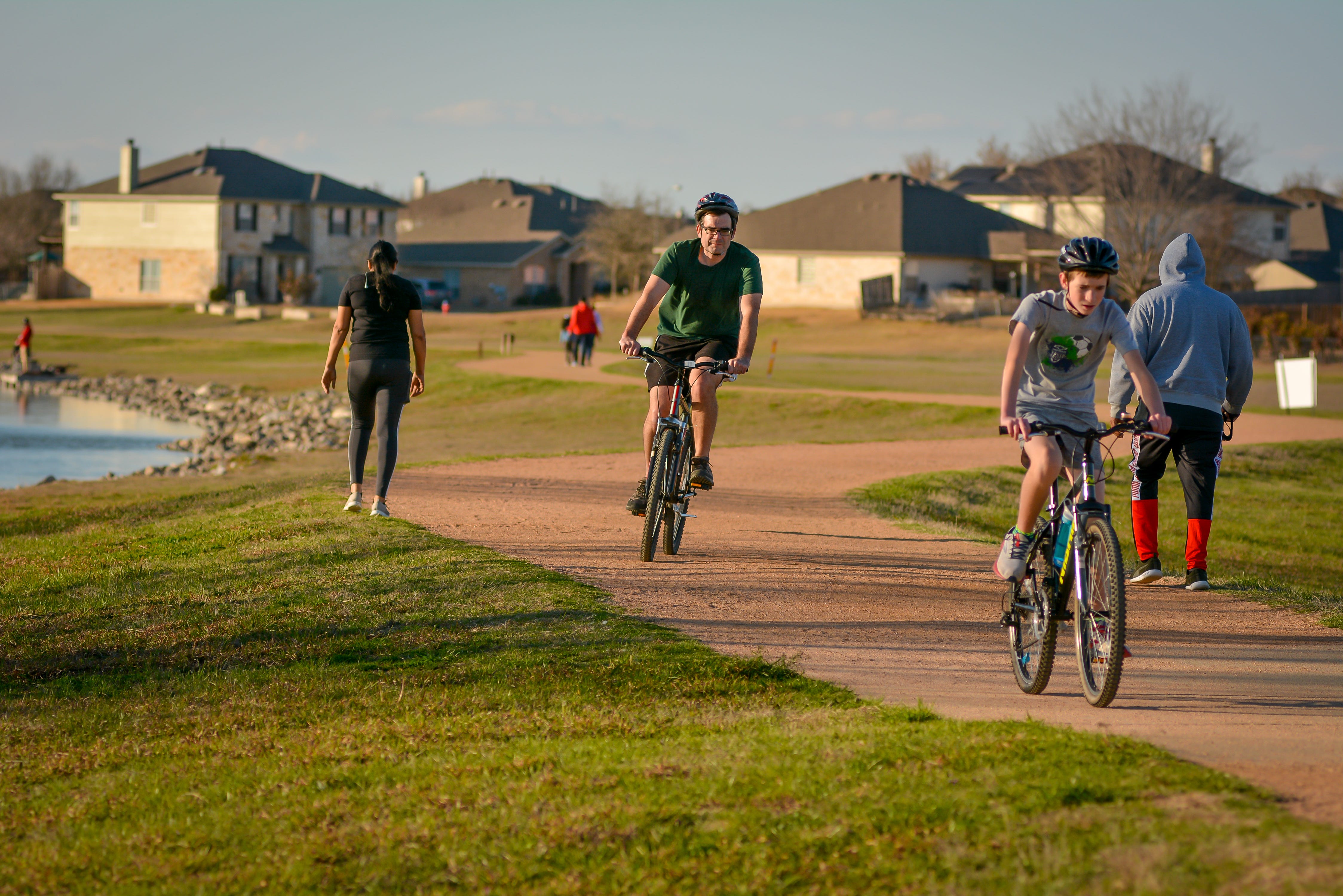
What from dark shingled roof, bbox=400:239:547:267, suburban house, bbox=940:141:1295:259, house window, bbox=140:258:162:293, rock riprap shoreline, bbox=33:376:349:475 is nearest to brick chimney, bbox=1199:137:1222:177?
suburban house, bbox=940:141:1295:259

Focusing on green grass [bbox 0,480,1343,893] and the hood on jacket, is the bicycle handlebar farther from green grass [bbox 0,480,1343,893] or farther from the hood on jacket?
the hood on jacket

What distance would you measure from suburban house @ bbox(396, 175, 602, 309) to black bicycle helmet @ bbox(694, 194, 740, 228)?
6780cm

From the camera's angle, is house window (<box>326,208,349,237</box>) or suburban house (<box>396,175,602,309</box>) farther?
suburban house (<box>396,175,602,309</box>)

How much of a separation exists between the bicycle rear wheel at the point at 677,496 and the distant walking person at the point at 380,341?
7.13 ft

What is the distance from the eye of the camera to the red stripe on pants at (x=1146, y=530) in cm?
885

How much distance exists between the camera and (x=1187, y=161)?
50.2 meters

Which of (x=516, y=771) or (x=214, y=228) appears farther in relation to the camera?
(x=214, y=228)

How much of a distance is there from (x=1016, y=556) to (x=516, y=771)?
8.27 feet

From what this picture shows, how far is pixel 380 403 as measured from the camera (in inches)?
378

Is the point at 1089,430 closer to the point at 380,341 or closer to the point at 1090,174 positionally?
the point at 380,341

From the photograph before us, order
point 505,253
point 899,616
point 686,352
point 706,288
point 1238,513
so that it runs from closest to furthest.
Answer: point 899,616
point 706,288
point 686,352
point 1238,513
point 505,253

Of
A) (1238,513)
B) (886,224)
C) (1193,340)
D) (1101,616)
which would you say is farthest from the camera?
(886,224)

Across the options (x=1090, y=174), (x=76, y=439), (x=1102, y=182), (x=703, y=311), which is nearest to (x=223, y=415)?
(x=76, y=439)

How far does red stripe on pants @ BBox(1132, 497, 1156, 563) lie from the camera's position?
885 centimetres
